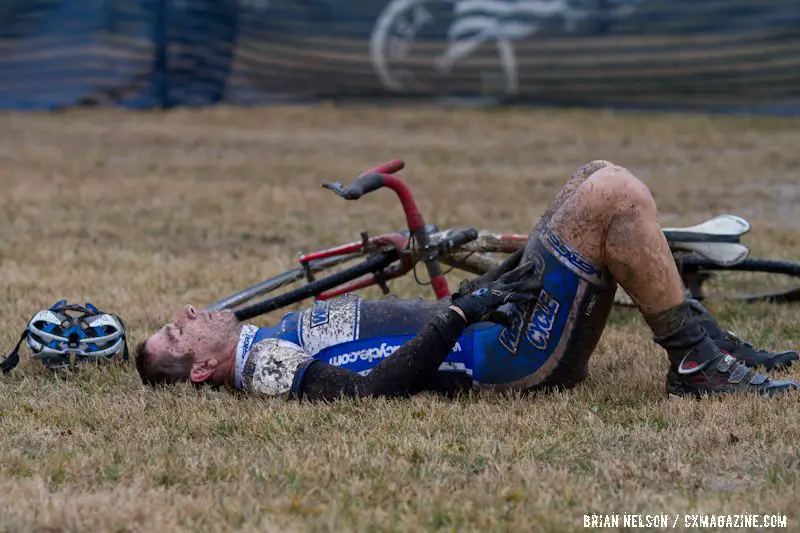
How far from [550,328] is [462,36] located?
13161mm

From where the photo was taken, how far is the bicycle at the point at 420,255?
583 cm

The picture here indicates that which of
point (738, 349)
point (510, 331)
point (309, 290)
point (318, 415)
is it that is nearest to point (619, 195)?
point (510, 331)

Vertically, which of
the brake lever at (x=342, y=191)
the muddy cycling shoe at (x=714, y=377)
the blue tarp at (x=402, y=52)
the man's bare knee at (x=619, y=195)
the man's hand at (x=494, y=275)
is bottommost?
the blue tarp at (x=402, y=52)

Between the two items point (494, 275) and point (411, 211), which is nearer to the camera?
point (494, 275)

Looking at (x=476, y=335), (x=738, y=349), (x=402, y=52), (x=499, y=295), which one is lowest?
(x=402, y=52)

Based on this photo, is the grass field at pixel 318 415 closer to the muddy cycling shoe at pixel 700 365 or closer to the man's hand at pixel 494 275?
the muddy cycling shoe at pixel 700 365

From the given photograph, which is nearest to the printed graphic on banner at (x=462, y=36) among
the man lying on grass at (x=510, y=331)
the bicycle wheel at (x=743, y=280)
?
the bicycle wheel at (x=743, y=280)

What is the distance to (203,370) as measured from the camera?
496cm

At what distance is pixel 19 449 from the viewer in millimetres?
4352

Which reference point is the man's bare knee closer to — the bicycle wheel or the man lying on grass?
the man lying on grass

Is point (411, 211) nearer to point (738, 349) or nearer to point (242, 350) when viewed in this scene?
point (242, 350)

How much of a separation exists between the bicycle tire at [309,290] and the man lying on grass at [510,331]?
0.79 metres

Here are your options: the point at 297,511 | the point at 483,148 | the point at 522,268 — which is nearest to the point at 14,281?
the point at 522,268

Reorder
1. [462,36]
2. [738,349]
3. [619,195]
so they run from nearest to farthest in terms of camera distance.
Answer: [619,195] < [738,349] < [462,36]
